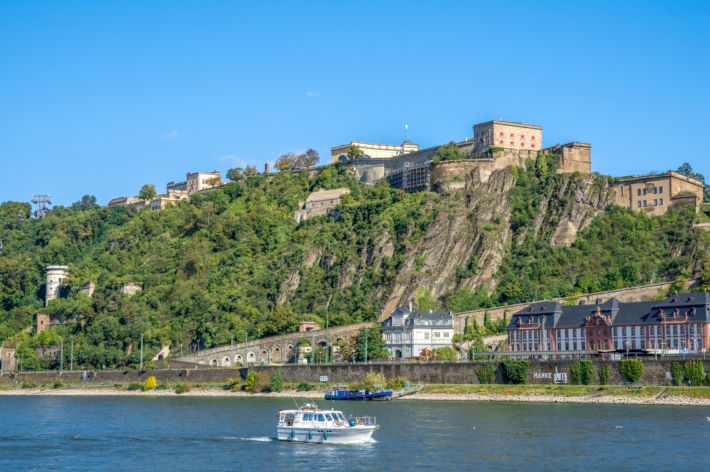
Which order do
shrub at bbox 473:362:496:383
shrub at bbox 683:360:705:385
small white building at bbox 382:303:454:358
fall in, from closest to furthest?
shrub at bbox 683:360:705:385
shrub at bbox 473:362:496:383
small white building at bbox 382:303:454:358

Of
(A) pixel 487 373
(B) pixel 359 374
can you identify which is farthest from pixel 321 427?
(B) pixel 359 374

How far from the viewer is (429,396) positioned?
87.0 meters

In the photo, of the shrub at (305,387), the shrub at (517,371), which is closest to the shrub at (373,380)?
the shrub at (305,387)

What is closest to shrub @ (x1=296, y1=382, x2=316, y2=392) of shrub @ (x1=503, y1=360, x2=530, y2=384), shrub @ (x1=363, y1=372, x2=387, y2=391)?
shrub @ (x1=363, y1=372, x2=387, y2=391)

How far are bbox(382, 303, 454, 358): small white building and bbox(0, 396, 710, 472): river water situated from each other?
2577 centimetres

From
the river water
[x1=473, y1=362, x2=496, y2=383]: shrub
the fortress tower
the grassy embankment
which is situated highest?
the fortress tower

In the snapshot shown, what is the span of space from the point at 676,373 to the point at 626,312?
16803 millimetres

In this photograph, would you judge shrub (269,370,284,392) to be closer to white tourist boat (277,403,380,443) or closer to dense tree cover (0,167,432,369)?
dense tree cover (0,167,432,369)

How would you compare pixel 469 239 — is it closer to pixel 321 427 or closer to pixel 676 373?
pixel 676 373

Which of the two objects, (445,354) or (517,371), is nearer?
(517,371)

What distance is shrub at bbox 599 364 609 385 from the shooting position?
260 ft

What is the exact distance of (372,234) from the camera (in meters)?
130

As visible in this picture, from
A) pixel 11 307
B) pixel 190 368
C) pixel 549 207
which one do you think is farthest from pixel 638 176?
pixel 11 307

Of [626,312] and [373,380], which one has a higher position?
[626,312]
